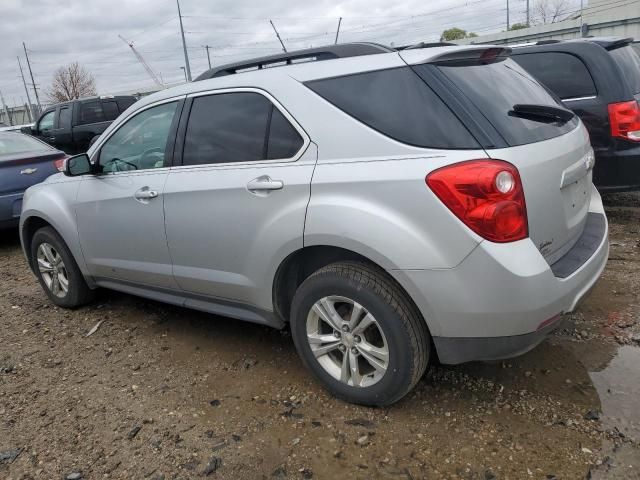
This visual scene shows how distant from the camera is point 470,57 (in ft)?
9.01

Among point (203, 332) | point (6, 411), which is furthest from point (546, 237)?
point (6, 411)

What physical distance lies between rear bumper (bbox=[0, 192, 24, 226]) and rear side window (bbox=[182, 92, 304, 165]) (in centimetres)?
430

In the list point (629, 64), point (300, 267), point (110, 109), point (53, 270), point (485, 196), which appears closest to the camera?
point (485, 196)

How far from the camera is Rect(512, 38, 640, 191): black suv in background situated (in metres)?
4.98

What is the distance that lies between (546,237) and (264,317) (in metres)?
1.56

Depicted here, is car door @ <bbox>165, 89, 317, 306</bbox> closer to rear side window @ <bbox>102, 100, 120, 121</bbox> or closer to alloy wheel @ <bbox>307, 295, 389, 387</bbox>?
alloy wheel @ <bbox>307, 295, 389, 387</bbox>

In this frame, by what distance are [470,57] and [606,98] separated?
300 centimetres

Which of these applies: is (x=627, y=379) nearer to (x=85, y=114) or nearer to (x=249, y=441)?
(x=249, y=441)

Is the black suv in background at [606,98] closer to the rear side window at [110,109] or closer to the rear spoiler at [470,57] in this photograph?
the rear spoiler at [470,57]

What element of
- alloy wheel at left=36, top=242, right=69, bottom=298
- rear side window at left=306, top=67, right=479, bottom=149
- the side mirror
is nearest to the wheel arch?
rear side window at left=306, top=67, right=479, bottom=149

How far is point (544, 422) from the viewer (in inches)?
103

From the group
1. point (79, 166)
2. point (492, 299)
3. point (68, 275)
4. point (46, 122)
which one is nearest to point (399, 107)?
point (492, 299)

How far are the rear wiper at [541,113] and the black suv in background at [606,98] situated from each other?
2.43m

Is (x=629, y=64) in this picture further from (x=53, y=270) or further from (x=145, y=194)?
(x=53, y=270)
